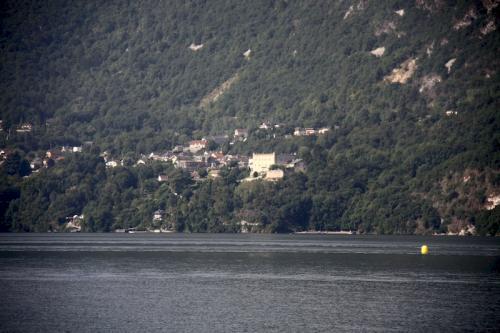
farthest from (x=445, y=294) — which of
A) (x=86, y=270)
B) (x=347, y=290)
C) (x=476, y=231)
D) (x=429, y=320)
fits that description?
(x=476, y=231)

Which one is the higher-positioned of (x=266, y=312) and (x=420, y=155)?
(x=420, y=155)

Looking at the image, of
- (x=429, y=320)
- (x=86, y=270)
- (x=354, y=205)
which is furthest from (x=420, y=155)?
(x=429, y=320)

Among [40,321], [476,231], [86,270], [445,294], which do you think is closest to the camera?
[40,321]

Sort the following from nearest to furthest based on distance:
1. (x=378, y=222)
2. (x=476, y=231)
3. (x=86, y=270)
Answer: (x=86, y=270), (x=476, y=231), (x=378, y=222)

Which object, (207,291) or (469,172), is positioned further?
(469,172)

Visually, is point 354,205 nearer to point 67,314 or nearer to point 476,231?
point 476,231

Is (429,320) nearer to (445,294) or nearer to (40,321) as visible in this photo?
(445,294)
